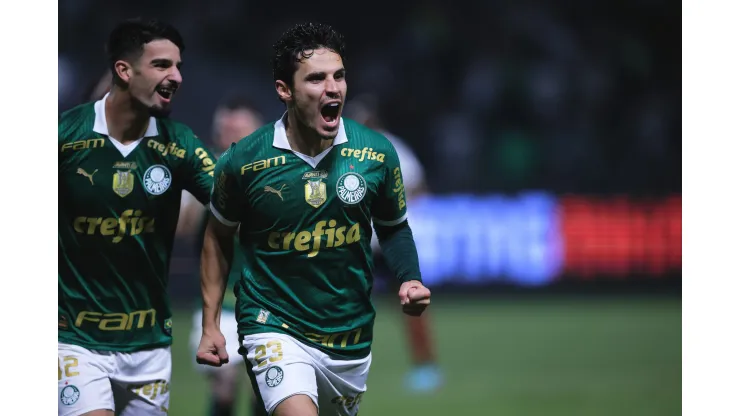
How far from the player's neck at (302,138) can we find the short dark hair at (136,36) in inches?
24.6

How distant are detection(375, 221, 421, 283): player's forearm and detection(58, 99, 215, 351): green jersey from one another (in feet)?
2.36

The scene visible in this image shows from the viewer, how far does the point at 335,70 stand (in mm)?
3646

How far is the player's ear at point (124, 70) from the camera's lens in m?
4.06

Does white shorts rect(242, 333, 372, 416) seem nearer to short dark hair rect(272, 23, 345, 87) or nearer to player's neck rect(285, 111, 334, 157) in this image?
player's neck rect(285, 111, 334, 157)

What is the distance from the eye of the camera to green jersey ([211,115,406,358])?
3.69m

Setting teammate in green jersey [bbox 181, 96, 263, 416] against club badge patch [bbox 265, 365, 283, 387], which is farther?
teammate in green jersey [bbox 181, 96, 263, 416]

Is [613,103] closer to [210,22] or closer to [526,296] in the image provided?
[526,296]

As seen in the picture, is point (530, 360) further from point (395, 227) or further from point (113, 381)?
point (113, 381)

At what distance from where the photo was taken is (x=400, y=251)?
12.5 ft

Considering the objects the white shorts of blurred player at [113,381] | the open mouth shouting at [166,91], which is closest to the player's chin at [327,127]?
the open mouth shouting at [166,91]

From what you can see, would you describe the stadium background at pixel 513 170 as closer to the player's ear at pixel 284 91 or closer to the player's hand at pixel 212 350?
the player's hand at pixel 212 350

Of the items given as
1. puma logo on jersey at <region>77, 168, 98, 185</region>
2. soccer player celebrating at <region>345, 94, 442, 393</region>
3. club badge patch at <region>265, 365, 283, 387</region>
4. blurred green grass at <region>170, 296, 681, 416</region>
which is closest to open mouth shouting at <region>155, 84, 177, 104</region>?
puma logo on jersey at <region>77, 168, 98, 185</region>

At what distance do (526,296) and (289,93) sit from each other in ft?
21.0

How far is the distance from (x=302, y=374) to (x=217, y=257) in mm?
583
